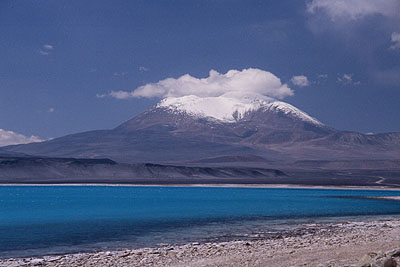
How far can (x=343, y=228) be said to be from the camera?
25719 mm

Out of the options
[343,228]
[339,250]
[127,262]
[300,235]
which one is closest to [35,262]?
[127,262]

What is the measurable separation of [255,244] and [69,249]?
724 cm

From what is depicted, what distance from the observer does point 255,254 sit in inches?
648

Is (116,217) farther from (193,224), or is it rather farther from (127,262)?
(127,262)

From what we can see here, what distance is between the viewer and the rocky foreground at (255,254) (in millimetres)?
14352

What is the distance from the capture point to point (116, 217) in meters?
33.6

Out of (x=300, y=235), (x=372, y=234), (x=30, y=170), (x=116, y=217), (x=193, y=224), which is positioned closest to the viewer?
(x=372, y=234)

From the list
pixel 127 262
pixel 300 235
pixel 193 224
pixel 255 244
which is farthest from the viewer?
pixel 193 224

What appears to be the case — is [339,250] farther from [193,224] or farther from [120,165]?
[120,165]

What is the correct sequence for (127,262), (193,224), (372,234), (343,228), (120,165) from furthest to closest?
(120,165) → (193,224) → (343,228) → (372,234) → (127,262)

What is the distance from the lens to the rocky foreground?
14352mm

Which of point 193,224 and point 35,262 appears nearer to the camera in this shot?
point 35,262

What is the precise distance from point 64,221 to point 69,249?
11.2 metres

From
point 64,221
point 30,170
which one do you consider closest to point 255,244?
point 64,221
